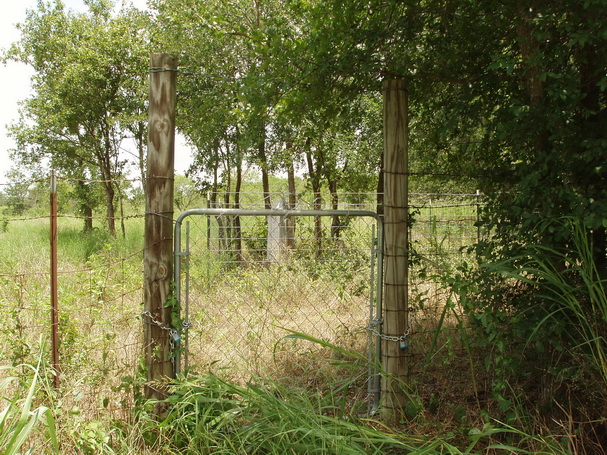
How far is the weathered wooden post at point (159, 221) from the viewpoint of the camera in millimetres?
2754

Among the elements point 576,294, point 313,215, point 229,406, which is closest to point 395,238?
point 313,215

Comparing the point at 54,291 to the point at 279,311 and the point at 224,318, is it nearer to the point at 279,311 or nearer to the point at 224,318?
the point at 224,318

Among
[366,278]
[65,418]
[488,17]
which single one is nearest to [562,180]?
[488,17]

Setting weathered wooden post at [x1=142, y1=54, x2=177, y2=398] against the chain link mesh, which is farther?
the chain link mesh

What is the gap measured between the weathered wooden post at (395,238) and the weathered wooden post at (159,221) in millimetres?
1416

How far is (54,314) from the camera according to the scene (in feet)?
9.27

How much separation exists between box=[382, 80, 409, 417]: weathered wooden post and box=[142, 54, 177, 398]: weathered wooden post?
4.65 feet

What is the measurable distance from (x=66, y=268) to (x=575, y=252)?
6.49m

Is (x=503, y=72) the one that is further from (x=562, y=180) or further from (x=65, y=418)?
(x=65, y=418)

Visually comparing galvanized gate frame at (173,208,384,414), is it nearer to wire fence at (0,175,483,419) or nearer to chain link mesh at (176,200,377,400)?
wire fence at (0,175,483,419)

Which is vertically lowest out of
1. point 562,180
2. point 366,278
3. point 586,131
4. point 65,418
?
point 65,418

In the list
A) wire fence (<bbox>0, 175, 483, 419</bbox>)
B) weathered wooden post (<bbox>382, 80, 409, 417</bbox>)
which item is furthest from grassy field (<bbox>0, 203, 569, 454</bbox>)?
weathered wooden post (<bbox>382, 80, 409, 417</bbox>)

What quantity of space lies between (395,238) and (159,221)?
155 cm

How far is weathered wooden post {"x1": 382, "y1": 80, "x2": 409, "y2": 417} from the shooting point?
3039 millimetres
